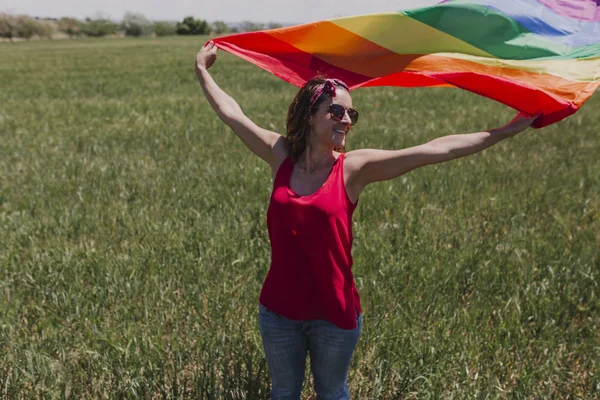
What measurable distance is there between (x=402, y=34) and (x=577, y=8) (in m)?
1.14

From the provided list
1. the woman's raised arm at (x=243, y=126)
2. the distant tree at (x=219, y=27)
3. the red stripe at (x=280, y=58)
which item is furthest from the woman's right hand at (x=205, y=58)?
the distant tree at (x=219, y=27)

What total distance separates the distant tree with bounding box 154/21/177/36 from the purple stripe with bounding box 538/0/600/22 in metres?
106

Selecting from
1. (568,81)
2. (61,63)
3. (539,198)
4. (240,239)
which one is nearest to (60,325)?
(240,239)

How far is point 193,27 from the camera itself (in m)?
101

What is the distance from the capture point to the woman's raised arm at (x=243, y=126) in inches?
105

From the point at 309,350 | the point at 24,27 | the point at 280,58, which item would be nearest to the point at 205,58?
the point at 280,58

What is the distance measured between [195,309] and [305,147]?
1.95m

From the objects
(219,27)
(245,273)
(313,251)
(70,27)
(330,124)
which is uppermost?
(219,27)

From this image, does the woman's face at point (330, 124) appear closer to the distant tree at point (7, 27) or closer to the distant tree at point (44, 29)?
the distant tree at point (7, 27)

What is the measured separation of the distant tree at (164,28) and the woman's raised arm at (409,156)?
106873 mm

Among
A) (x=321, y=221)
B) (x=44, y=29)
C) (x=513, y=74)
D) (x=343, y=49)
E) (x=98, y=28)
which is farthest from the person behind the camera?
(x=98, y=28)

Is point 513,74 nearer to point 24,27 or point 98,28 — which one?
point 24,27

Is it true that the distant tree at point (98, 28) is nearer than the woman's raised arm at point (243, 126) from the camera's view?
No

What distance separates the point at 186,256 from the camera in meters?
4.67
